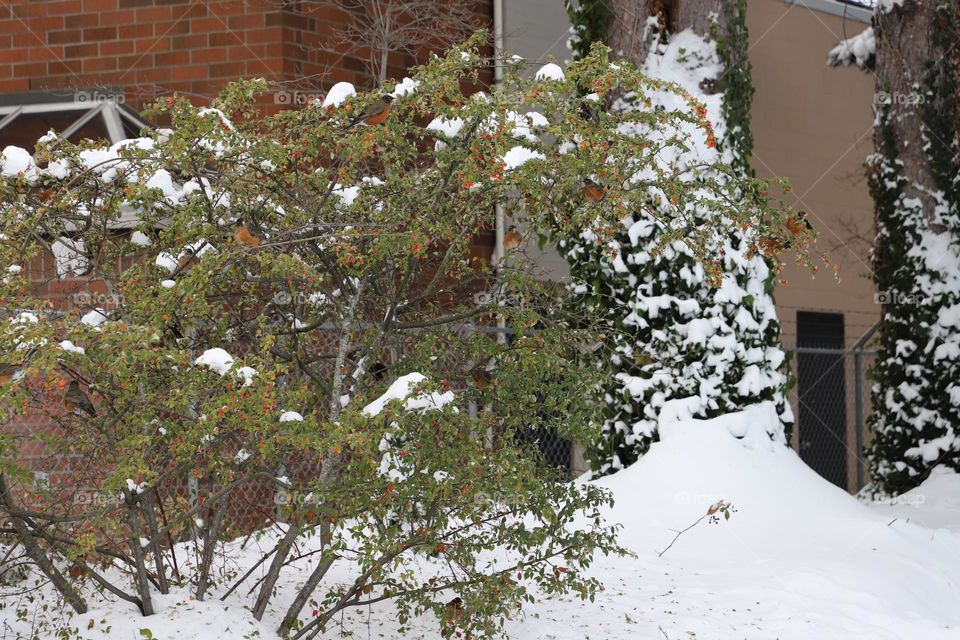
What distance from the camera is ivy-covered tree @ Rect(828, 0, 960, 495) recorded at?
1171 cm

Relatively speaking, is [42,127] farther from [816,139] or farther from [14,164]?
[816,139]

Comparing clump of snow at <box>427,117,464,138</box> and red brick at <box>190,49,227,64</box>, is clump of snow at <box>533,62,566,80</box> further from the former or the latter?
red brick at <box>190,49,227,64</box>

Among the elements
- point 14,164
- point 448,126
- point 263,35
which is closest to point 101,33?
point 263,35

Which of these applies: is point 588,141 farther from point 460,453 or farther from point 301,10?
point 301,10

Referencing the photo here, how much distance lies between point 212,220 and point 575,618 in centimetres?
279

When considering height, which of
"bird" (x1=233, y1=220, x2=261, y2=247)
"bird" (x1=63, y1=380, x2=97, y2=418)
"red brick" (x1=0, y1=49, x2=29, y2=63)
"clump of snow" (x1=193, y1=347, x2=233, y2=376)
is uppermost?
"red brick" (x1=0, y1=49, x2=29, y2=63)

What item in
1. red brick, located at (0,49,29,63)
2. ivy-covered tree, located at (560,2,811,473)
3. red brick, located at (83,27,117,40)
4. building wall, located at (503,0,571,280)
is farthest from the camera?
building wall, located at (503,0,571,280)

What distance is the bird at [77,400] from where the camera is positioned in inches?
196

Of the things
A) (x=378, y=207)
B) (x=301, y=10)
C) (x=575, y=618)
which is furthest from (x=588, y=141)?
(x=301, y=10)

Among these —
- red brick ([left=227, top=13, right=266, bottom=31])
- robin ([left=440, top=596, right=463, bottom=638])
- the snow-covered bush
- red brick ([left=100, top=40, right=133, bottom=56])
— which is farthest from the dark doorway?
robin ([left=440, top=596, right=463, bottom=638])

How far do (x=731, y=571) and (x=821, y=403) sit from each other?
30.7 feet

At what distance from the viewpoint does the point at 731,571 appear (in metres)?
7.24

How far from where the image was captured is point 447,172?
5.19m

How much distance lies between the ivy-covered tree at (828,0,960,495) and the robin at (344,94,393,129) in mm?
8106
